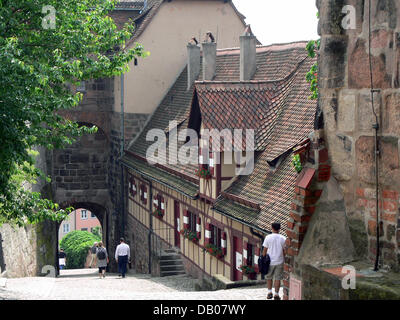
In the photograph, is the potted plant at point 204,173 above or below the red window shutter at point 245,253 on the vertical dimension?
above

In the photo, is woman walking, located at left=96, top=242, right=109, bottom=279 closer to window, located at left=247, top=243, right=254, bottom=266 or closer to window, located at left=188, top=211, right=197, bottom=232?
window, located at left=188, top=211, right=197, bottom=232

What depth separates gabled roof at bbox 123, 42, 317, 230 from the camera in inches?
657

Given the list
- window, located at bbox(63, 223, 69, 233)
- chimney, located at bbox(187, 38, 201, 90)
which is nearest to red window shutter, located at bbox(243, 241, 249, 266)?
chimney, located at bbox(187, 38, 201, 90)

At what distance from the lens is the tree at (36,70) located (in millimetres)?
11508

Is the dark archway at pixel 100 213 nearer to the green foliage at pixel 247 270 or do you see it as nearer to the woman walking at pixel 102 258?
the woman walking at pixel 102 258

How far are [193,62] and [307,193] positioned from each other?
23359 mm

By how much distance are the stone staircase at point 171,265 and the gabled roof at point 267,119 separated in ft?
9.18

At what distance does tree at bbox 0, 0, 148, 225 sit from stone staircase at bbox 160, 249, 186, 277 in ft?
27.6

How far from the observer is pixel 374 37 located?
4.72m

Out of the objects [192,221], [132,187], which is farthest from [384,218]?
[132,187]

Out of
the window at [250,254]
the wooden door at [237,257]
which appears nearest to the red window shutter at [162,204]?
the wooden door at [237,257]

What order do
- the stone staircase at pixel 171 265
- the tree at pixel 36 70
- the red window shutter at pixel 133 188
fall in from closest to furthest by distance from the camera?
the tree at pixel 36 70 → the stone staircase at pixel 171 265 → the red window shutter at pixel 133 188

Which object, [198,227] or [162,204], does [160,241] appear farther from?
[198,227]
